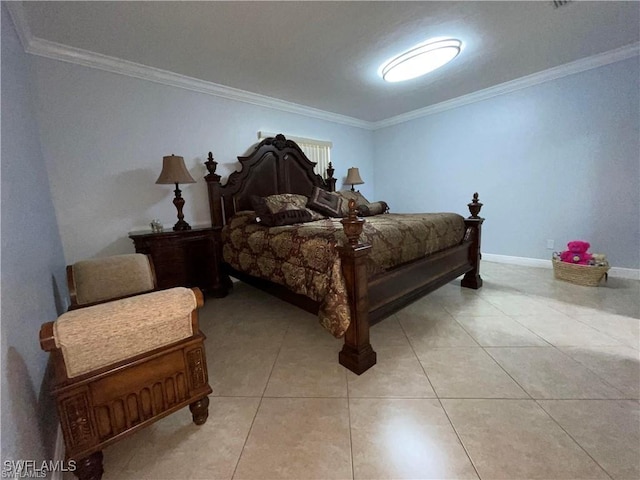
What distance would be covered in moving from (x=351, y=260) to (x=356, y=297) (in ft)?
0.73

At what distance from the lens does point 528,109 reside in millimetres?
3309

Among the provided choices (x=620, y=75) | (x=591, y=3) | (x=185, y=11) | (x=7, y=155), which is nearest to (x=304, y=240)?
(x=7, y=155)

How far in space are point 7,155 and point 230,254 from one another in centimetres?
169

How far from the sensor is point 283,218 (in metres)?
2.50

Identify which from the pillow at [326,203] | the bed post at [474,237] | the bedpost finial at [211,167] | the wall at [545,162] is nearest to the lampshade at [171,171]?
the bedpost finial at [211,167]

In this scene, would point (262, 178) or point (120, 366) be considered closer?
point (120, 366)

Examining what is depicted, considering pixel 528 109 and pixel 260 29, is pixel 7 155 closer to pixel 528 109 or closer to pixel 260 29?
pixel 260 29

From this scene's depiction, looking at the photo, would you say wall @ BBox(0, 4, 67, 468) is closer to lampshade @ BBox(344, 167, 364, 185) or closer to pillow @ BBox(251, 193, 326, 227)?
pillow @ BBox(251, 193, 326, 227)

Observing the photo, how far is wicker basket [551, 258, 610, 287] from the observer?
2678mm

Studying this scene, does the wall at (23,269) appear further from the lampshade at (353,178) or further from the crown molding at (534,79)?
the crown molding at (534,79)

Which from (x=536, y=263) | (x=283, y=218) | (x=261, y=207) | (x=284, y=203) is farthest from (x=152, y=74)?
(x=536, y=263)

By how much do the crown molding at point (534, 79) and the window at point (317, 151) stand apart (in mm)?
1450

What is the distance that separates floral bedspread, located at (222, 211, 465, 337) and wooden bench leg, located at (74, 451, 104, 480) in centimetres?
111

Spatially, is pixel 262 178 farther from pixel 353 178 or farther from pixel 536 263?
pixel 536 263
